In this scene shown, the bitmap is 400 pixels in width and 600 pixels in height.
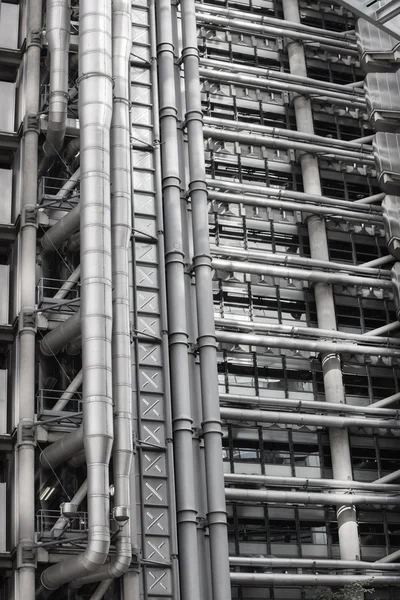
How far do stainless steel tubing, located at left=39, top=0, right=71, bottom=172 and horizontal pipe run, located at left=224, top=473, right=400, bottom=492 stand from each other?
18177 mm

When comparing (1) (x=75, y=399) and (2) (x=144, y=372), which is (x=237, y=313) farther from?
(1) (x=75, y=399)

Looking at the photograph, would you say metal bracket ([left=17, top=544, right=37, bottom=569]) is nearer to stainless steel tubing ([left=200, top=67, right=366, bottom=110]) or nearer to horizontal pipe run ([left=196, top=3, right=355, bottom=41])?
stainless steel tubing ([left=200, top=67, right=366, bottom=110])

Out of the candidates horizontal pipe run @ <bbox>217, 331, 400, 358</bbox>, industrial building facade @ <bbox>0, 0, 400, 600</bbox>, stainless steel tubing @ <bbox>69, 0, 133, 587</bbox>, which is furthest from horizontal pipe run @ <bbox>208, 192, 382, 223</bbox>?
stainless steel tubing @ <bbox>69, 0, 133, 587</bbox>

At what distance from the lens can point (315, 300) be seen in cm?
6266

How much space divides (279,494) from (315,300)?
1237cm

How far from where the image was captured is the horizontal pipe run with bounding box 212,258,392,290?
194 feet

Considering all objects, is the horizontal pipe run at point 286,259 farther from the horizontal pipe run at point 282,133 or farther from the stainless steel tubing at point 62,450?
the stainless steel tubing at point 62,450

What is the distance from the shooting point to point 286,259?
6062 centimetres

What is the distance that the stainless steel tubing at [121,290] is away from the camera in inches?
1705

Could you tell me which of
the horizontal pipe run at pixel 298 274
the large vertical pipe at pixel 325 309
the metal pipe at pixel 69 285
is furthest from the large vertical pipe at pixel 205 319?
the large vertical pipe at pixel 325 309

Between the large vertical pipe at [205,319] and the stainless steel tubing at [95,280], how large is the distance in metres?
8.96

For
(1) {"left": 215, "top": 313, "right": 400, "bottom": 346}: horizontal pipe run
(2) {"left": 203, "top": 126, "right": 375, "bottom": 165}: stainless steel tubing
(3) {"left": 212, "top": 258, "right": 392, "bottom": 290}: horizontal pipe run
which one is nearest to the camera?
(1) {"left": 215, "top": 313, "right": 400, "bottom": 346}: horizontal pipe run

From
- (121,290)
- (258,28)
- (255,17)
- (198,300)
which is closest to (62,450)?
(121,290)

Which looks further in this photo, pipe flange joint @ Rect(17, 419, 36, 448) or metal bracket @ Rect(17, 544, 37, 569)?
pipe flange joint @ Rect(17, 419, 36, 448)
